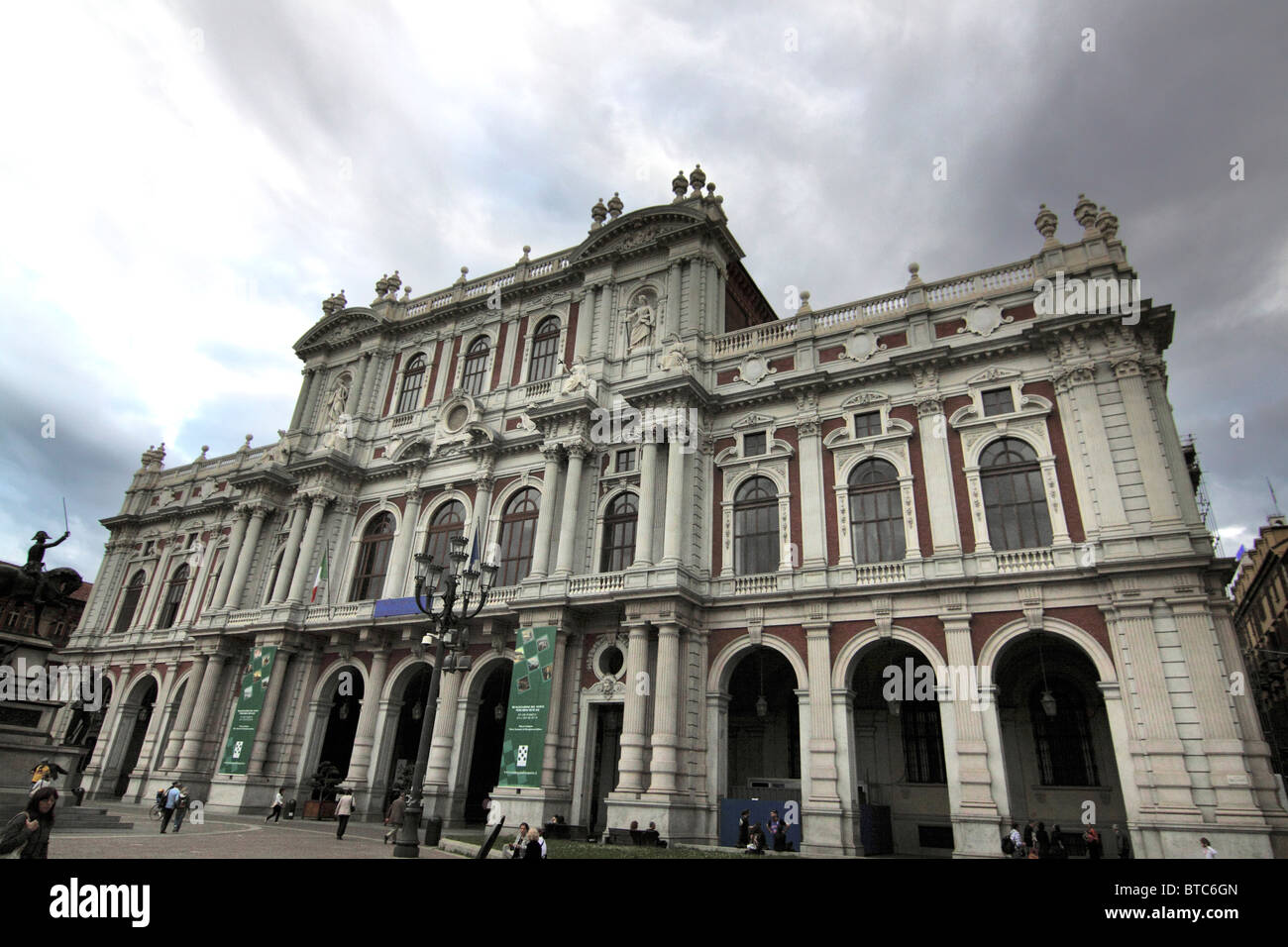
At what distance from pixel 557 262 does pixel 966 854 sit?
28251mm

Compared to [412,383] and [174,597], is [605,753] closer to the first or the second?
[412,383]

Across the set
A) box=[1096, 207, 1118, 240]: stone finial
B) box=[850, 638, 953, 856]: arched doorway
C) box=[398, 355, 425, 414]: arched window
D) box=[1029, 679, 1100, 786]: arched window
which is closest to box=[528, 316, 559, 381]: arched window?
box=[398, 355, 425, 414]: arched window

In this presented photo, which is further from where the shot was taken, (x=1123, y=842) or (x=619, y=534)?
(x=619, y=534)

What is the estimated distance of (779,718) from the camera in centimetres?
2619

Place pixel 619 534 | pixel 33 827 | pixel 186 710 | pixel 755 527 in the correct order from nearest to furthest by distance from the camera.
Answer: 1. pixel 33 827
2. pixel 755 527
3. pixel 619 534
4. pixel 186 710

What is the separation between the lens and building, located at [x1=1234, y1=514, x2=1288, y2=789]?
1799 inches

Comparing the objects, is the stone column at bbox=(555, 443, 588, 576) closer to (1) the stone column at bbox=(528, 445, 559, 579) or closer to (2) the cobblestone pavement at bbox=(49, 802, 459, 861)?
(1) the stone column at bbox=(528, 445, 559, 579)

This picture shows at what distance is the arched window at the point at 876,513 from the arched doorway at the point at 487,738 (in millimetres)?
13244

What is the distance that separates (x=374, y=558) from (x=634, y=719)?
16.4 meters

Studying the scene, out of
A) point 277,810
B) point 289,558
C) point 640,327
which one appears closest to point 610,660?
point 277,810

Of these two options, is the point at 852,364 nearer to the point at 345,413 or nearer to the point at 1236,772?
the point at 1236,772

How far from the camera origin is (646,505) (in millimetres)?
25859

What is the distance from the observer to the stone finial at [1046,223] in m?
24.0

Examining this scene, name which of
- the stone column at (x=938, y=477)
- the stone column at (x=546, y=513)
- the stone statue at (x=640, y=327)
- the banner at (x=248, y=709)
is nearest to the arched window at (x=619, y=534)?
the stone column at (x=546, y=513)
